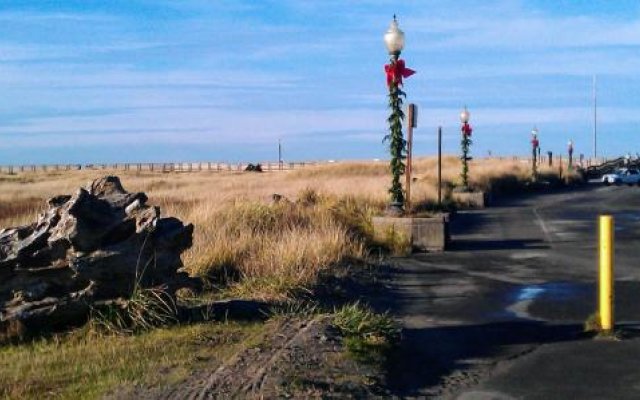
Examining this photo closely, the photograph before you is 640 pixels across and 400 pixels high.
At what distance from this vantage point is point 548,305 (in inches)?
452

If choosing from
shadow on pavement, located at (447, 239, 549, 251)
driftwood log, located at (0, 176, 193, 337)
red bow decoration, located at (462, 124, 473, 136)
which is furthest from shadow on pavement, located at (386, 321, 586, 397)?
red bow decoration, located at (462, 124, 473, 136)

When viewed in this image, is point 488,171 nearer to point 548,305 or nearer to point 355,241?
point 355,241

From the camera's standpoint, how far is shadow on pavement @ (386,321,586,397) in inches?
311

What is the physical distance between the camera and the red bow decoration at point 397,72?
19172mm

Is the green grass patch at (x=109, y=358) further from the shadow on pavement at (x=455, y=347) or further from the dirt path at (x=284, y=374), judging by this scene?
the shadow on pavement at (x=455, y=347)

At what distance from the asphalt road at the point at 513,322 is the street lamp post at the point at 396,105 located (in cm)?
162

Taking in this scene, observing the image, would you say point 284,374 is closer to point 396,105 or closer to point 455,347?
point 455,347

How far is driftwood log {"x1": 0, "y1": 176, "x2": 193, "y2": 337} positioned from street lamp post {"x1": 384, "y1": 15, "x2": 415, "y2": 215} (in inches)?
392

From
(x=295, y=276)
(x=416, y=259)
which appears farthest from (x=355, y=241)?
(x=295, y=276)

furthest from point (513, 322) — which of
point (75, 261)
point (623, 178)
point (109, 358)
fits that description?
point (623, 178)

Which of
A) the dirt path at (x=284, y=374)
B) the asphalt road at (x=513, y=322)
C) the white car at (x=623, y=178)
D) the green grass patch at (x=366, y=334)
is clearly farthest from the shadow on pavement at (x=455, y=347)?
the white car at (x=623, y=178)

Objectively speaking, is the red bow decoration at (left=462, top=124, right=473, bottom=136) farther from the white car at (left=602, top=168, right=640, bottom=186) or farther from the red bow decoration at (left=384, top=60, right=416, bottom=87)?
the white car at (left=602, top=168, right=640, bottom=186)

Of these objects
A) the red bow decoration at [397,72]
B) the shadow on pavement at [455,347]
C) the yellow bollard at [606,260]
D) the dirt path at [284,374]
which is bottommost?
the shadow on pavement at [455,347]

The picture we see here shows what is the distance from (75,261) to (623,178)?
5482 centimetres
